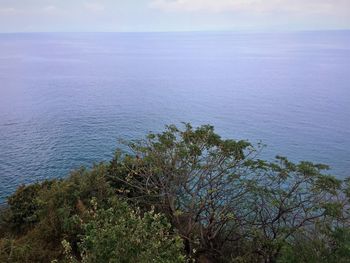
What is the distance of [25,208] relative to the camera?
100 feet

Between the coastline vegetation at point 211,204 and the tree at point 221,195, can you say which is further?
the tree at point 221,195

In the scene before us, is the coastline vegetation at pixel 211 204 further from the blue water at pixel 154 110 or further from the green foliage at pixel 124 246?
the blue water at pixel 154 110

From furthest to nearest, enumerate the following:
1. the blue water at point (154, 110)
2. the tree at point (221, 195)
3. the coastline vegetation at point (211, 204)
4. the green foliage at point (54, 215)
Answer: the blue water at point (154, 110)
the tree at point (221, 195)
the coastline vegetation at point (211, 204)
the green foliage at point (54, 215)

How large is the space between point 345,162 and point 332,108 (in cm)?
2744

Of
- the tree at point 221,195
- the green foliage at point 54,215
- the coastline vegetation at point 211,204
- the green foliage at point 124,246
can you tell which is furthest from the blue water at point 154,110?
the green foliage at point 124,246

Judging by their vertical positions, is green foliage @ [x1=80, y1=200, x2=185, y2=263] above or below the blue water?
above

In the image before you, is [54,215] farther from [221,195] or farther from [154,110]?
[154,110]

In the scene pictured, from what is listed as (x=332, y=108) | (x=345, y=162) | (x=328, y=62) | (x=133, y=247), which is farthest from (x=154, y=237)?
(x=328, y=62)

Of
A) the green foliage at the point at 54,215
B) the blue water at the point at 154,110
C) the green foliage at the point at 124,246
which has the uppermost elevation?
the green foliage at the point at 124,246

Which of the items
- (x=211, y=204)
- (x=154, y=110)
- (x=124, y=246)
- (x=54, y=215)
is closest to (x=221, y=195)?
(x=211, y=204)

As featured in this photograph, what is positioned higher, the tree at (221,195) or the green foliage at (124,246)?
the green foliage at (124,246)

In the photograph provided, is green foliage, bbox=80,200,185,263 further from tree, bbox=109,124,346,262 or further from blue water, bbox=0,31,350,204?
blue water, bbox=0,31,350,204

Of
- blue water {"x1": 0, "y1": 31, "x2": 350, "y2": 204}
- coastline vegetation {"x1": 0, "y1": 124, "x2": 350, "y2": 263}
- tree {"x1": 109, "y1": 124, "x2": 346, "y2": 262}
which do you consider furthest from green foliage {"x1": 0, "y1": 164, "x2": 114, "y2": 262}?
blue water {"x1": 0, "y1": 31, "x2": 350, "y2": 204}

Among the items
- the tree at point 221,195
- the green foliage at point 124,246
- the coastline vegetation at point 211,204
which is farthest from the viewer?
the tree at point 221,195
